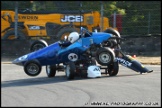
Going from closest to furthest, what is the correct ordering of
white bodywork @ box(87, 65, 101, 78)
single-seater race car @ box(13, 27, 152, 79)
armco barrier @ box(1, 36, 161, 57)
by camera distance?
white bodywork @ box(87, 65, 101, 78), single-seater race car @ box(13, 27, 152, 79), armco barrier @ box(1, 36, 161, 57)

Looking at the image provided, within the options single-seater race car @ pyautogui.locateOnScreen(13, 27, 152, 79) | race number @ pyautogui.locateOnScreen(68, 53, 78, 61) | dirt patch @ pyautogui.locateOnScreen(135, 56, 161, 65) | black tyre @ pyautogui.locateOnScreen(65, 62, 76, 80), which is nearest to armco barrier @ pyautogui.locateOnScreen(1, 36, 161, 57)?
dirt patch @ pyautogui.locateOnScreen(135, 56, 161, 65)

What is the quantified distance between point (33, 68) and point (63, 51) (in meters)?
1.06

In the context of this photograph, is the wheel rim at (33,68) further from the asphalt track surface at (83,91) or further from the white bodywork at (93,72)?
the white bodywork at (93,72)

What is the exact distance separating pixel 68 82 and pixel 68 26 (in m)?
11.3

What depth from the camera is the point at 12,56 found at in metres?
21.8

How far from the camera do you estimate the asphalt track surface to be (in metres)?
9.40

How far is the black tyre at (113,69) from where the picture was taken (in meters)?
14.1

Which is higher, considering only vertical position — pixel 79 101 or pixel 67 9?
pixel 67 9

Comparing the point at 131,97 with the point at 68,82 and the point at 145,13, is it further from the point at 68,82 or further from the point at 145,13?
the point at 145,13

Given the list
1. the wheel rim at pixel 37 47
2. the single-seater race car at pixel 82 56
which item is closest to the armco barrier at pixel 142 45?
the wheel rim at pixel 37 47

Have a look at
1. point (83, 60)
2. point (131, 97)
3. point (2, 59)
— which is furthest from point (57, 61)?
point (2, 59)

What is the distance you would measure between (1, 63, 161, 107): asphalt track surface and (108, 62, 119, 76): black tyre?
0.58 feet

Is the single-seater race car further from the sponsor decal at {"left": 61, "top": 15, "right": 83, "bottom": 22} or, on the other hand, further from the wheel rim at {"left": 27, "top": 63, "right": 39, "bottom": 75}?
the sponsor decal at {"left": 61, "top": 15, "right": 83, "bottom": 22}

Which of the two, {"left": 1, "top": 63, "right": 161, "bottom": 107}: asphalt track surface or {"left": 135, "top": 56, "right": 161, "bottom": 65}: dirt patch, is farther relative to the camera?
{"left": 135, "top": 56, "right": 161, "bottom": 65}: dirt patch
